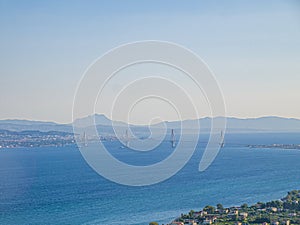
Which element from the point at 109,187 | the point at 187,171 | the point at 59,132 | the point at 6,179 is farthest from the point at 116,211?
the point at 59,132

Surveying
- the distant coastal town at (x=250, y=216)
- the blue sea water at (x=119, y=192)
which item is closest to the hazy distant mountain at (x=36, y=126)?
the blue sea water at (x=119, y=192)

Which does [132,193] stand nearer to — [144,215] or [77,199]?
[77,199]

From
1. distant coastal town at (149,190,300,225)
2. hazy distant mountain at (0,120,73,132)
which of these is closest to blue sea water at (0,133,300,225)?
distant coastal town at (149,190,300,225)

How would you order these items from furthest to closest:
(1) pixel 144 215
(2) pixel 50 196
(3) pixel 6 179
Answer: (3) pixel 6 179 → (2) pixel 50 196 → (1) pixel 144 215

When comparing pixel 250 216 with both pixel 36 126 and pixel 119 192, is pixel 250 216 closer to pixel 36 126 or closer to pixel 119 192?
pixel 119 192

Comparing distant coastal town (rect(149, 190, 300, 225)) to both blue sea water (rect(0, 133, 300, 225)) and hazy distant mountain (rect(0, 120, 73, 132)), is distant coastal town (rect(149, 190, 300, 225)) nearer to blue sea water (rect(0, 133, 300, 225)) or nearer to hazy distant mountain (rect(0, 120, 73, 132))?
blue sea water (rect(0, 133, 300, 225))

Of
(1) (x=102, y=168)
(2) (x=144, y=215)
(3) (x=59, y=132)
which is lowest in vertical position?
(2) (x=144, y=215)

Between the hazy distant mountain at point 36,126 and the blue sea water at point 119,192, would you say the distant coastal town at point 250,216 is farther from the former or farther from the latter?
the hazy distant mountain at point 36,126
